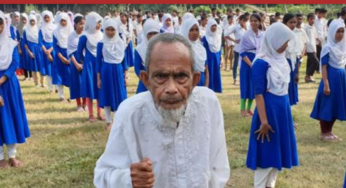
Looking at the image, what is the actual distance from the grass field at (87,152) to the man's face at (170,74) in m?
3.05

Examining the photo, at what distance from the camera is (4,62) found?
4.94 meters

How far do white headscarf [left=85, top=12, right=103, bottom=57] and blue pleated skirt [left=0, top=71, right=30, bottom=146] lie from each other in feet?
7.03

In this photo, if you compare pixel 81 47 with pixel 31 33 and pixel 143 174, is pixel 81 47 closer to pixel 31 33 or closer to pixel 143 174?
pixel 31 33

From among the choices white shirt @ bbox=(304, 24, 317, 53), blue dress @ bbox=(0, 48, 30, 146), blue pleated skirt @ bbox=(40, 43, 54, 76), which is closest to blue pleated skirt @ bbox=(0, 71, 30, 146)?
blue dress @ bbox=(0, 48, 30, 146)

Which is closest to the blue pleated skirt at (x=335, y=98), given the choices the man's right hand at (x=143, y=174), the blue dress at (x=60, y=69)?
the man's right hand at (x=143, y=174)

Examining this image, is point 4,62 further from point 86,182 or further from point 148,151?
point 148,151

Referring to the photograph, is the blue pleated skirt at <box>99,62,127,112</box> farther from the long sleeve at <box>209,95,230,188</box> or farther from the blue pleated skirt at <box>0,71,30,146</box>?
the long sleeve at <box>209,95,230,188</box>

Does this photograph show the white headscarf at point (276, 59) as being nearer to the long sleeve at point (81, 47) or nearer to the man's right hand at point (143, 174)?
the man's right hand at point (143, 174)

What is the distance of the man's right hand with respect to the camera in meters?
1.68

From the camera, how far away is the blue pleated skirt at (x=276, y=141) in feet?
13.0

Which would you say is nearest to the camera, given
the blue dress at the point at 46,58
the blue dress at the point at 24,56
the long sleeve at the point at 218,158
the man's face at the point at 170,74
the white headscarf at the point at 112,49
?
the man's face at the point at 170,74

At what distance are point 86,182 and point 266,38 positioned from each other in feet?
7.97

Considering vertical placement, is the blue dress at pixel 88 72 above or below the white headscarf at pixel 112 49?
below

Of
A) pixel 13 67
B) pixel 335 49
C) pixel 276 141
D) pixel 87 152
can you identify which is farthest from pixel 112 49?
pixel 276 141
